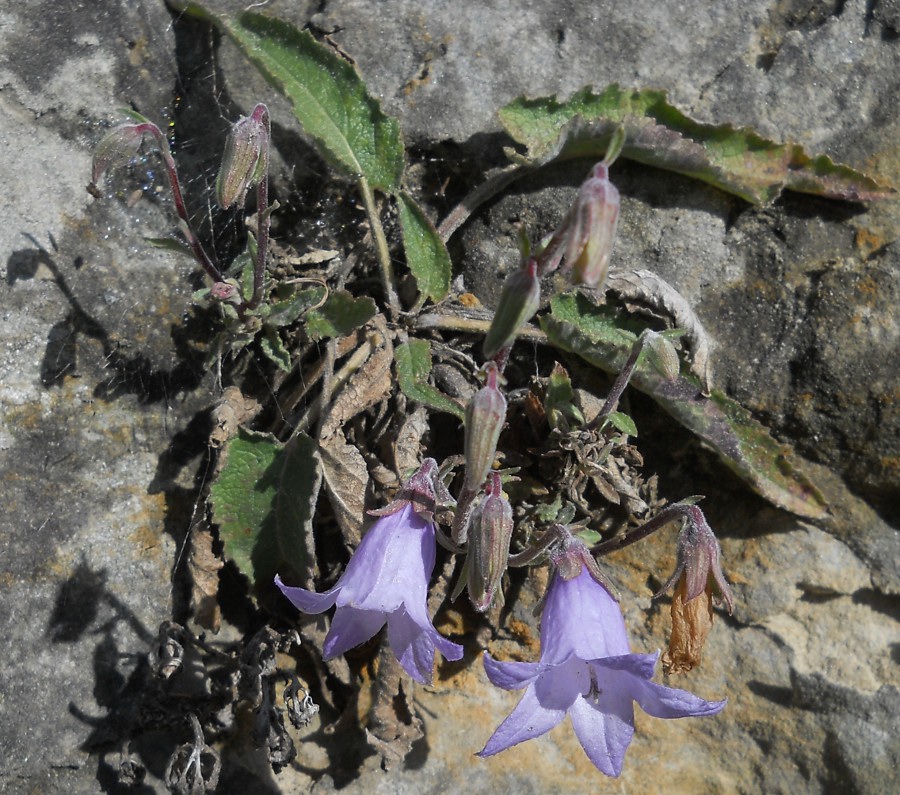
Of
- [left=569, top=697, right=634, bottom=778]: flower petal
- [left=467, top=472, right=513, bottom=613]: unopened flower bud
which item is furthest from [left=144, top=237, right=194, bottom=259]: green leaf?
[left=569, top=697, right=634, bottom=778]: flower petal

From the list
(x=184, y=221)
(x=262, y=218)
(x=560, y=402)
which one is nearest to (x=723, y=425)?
Result: (x=560, y=402)

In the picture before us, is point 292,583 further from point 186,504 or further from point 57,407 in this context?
point 57,407

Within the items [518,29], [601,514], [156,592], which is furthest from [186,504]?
[518,29]

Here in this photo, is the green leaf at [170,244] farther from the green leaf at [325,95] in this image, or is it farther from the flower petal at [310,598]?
the flower petal at [310,598]

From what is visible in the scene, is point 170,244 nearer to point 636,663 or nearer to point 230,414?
point 230,414

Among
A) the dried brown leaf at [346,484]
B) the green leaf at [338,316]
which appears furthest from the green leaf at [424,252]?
the dried brown leaf at [346,484]

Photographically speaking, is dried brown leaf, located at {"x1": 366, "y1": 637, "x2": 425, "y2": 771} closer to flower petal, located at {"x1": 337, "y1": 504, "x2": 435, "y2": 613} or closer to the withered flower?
flower petal, located at {"x1": 337, "y1": 504, "x2": 435, "y2": 613}
